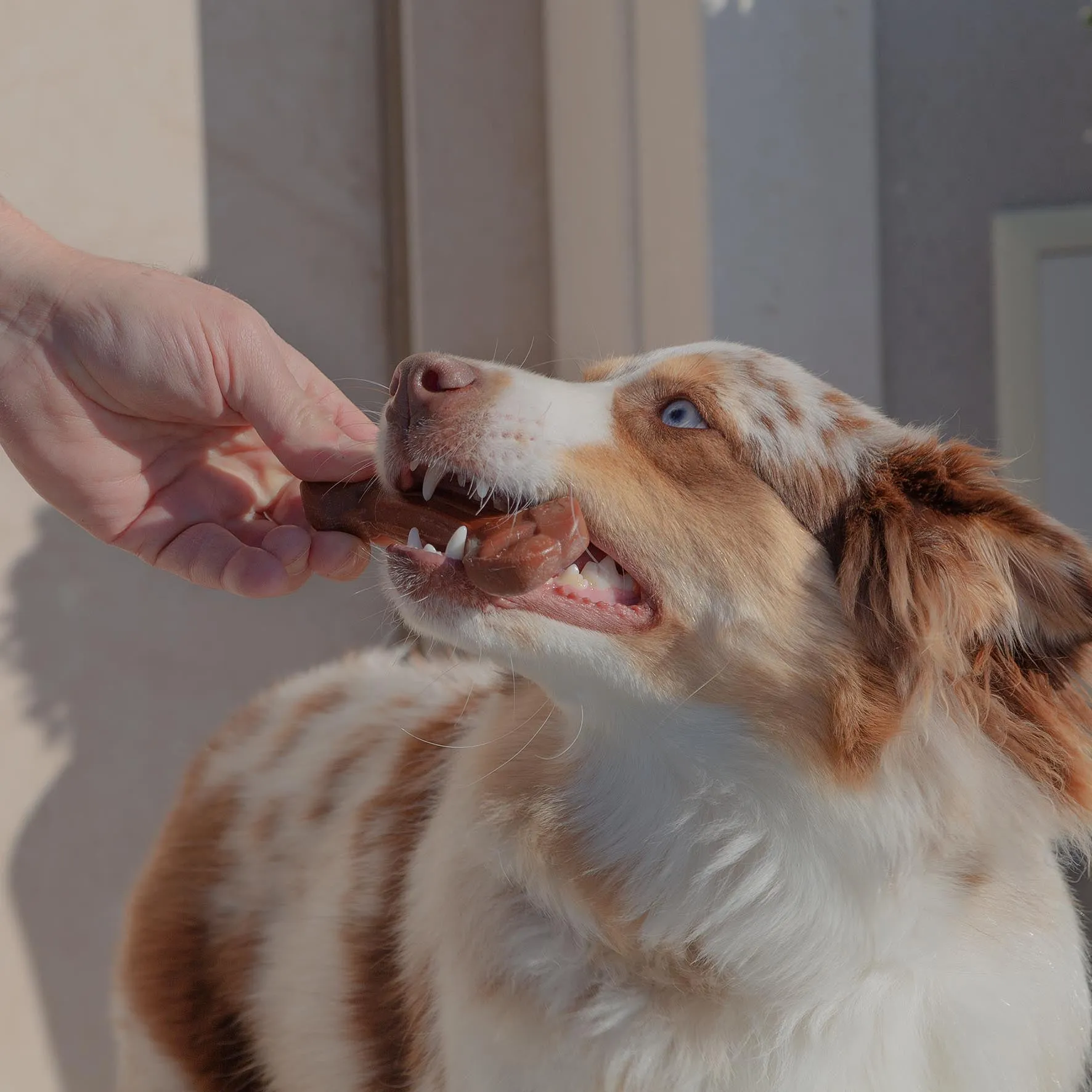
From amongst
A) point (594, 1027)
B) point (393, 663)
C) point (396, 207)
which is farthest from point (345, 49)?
point (594, 1027)

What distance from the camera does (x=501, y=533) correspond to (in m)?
1.15

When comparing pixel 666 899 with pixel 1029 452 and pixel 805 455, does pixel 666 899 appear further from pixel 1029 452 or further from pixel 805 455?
pixel 1029 452

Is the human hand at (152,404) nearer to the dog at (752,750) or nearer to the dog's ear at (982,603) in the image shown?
the dog at (752,750)

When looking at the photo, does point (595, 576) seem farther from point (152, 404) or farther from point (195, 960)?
point (195, 960)

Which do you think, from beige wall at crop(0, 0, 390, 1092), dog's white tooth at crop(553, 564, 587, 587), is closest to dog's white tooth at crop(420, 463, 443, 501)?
dog's white tooth at crop(553, 564, 587, 587)

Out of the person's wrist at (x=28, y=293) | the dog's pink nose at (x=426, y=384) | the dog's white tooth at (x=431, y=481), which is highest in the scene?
the person's wrist at (x=28, y=293)

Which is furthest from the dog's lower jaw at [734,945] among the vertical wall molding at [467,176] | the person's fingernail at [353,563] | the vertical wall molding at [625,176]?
the vertical wall molding at [467,176]

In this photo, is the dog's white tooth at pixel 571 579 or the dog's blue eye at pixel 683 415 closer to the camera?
the dog's white tooth at pixel 571 579

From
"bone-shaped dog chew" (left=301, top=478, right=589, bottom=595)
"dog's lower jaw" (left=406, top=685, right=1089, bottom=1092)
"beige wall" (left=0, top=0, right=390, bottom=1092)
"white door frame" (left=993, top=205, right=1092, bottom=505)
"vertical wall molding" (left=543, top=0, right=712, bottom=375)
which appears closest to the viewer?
"bone-shaped dog chew" (left=301, top=478, right=589, bottom=595)

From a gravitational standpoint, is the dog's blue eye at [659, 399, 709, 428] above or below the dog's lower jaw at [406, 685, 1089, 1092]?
above

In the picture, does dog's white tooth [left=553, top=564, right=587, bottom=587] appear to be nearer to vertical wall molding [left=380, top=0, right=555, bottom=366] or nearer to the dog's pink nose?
the dog's pink nose

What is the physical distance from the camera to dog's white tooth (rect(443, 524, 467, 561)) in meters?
1.18

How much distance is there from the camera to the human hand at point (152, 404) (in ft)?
4.71

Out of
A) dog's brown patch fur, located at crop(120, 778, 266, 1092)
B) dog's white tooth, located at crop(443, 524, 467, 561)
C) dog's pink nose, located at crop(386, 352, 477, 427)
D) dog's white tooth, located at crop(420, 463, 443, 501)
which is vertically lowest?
dog's brown patch fur, located at crop(120, 778, 266, 1092)
